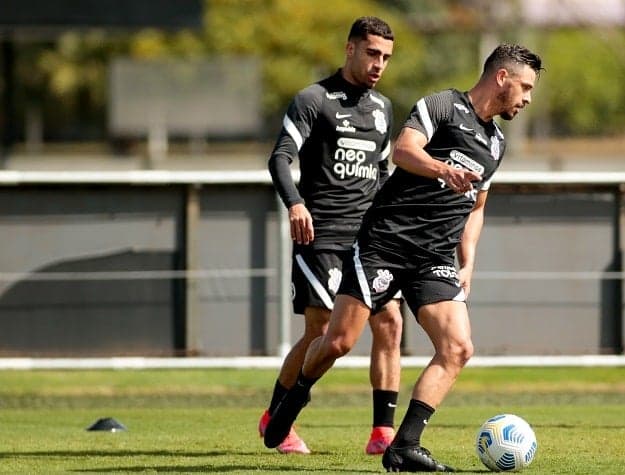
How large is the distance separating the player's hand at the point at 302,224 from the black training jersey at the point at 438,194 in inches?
14.2

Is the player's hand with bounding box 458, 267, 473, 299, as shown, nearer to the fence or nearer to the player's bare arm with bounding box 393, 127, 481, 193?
the player's bare arm with bounding box 393, 127, 481, 193

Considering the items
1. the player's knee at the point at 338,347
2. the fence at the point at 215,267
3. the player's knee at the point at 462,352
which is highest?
the player's knee at the point at 462,352

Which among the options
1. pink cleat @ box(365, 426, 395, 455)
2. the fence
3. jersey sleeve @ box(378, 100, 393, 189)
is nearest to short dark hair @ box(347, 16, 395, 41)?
jersey sleeve @ box(378, 100, 393, 189)

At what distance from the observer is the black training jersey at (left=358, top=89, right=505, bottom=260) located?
28.3 ft

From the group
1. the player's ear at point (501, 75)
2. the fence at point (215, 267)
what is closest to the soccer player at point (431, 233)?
the player's ear at point (501, 75)

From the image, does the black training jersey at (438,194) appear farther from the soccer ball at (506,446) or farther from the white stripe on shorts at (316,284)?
the white stripe on shorts at (316,284)

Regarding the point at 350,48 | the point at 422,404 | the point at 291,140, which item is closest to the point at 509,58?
the point at 350,48

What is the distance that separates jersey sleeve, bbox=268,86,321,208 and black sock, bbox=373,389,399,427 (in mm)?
1242

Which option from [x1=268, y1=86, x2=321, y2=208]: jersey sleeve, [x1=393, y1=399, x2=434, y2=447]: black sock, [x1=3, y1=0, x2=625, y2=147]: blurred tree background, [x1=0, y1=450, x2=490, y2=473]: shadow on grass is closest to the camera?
[x1=393, y1=399, x2=434, y2=447]: black sock

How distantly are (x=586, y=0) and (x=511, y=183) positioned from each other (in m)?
77.3

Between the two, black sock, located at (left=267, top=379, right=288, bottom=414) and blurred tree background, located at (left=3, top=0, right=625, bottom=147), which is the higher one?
black sock, located at (left=267, top=379, right=288, bottom=414)

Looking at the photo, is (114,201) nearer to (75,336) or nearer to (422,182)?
(75,336)

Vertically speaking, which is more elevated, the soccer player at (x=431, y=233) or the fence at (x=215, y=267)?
the soccer player at (x=431, y=233)

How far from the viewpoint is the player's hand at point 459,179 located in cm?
813
